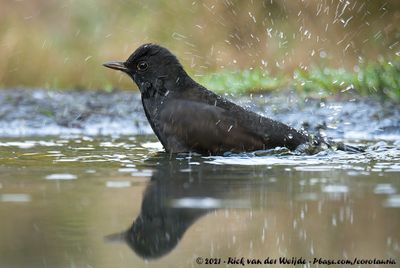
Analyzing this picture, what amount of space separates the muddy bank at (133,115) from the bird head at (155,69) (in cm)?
177

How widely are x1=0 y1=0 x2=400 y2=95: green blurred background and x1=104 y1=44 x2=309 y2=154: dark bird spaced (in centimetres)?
505

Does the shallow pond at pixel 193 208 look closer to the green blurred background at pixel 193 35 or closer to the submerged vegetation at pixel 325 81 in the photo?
the submerged vegetation at pixel 325 81

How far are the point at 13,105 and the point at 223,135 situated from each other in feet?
15.0

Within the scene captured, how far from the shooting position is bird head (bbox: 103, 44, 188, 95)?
748 centimetres

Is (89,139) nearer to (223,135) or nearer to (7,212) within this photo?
(223,135)

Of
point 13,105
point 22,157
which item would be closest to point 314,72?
point 13,105

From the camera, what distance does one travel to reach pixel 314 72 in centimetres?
1146

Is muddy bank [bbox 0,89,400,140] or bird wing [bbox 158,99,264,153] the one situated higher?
muddy bank [bbox 0,89,400,140]

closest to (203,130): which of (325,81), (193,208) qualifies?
(193,208)

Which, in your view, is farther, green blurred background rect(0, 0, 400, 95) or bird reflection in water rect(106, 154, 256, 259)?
green blurred background rect(0, 0, 400, 95)
